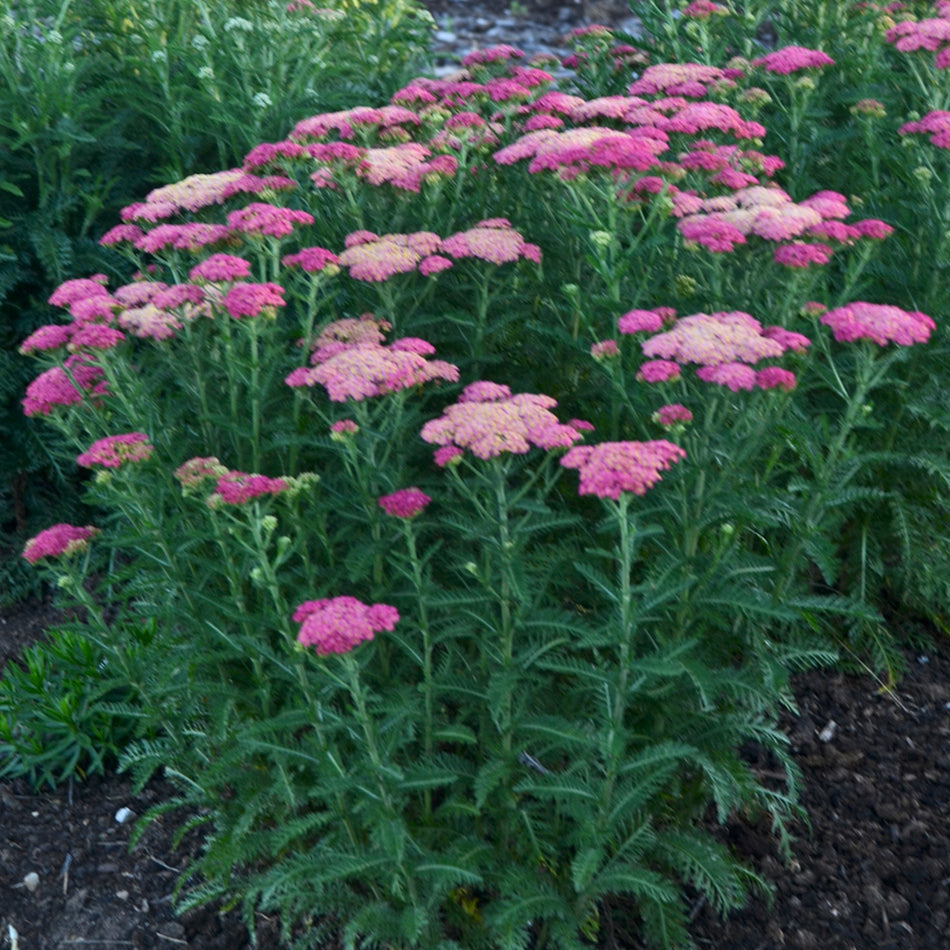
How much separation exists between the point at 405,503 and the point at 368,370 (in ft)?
1.08

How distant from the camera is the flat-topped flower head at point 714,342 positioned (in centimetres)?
237

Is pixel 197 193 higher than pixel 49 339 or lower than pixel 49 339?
higher

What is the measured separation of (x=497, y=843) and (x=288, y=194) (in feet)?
6.42

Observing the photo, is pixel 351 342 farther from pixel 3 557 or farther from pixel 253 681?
pixel 3 557

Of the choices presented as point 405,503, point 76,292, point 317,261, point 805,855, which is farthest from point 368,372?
point 805,855

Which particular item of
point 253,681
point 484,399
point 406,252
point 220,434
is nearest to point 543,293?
point 406,252

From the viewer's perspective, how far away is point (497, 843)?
269 centimetres

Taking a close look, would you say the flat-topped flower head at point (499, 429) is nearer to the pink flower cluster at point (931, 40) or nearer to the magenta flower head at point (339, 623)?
the magenta flower head at point (339, 623)

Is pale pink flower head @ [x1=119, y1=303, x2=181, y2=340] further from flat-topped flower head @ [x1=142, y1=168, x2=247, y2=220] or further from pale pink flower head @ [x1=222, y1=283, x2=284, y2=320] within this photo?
flat-topped flower head @ [x1=142, y1=168, x2=247, y2=220]

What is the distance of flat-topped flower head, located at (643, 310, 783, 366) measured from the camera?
7.77 ft

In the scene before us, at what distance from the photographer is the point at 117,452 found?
2.47 metres

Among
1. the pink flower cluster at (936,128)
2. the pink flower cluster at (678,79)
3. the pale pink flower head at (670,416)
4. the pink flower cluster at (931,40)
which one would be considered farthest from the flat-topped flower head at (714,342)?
the pink flower cluster at (931,40)

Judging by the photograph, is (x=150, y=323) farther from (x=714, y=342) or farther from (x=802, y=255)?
(x=802, y=255)

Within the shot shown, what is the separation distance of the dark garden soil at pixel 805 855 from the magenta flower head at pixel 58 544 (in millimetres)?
1113
